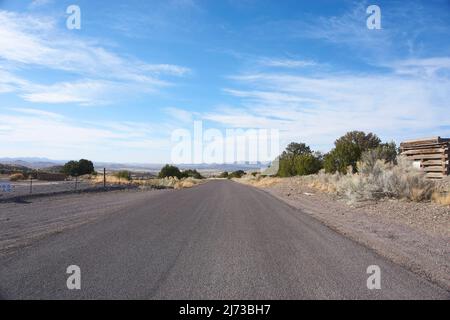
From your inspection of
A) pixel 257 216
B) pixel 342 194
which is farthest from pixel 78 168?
pixel 257 216

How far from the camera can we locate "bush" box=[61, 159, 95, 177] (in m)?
83.4

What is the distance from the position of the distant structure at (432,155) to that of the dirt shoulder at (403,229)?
29.5 ft

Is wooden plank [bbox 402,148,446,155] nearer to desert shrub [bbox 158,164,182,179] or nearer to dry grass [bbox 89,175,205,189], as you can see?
dry grass [bbox 89,175,205,189]

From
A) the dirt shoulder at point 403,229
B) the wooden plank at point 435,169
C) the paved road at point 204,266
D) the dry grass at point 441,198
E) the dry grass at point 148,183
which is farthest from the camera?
the dry grass at point 148,183

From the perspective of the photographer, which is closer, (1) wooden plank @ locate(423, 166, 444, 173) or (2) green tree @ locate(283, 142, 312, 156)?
(1) wooden plank @ locate(423, 166, 444, 173)

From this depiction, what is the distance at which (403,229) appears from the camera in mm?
13883

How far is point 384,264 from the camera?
345 inches

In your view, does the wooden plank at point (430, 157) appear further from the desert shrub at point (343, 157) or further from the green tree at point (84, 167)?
the green tree at point (84, 167)

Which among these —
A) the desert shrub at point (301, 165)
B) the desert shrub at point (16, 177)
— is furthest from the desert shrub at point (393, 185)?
the desert shrub at point (16, 177)

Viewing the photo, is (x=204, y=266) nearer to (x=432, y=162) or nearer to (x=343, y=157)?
(x=432, y=162)

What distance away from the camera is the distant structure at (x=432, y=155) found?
91.8 ft

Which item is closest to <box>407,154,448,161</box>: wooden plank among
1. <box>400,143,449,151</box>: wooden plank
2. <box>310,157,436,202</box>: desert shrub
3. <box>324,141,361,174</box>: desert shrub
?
<box>400,143,449,151</box>: wooden plank

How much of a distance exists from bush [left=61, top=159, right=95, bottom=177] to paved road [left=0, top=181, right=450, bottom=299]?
73.0 m

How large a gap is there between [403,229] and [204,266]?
771 centimetres
